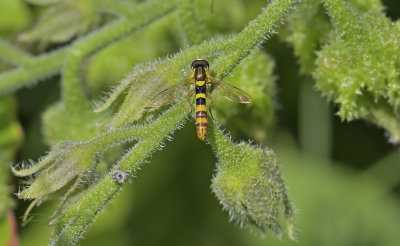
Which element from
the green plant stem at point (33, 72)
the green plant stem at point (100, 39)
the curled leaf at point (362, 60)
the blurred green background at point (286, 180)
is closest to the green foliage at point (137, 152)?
the curled leaf at point (362, 60)

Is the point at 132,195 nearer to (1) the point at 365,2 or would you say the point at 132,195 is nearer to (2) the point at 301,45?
(2) the point at 301,45

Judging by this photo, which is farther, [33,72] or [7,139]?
[7,139]

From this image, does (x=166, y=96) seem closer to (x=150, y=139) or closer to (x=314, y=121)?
(x=150, y=139)

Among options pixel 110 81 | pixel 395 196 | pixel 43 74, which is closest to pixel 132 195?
pixel 110 81

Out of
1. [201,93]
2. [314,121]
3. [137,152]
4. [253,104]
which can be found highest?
[314,121]

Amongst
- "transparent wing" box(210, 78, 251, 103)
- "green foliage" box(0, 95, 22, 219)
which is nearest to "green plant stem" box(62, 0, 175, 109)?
"green foliage" box(0, 95, 22, 219)

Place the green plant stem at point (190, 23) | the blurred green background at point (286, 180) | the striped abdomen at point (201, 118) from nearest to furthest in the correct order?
the striped abdomen at point (201, 118) → the green plant stem at point (190, 23) → the blurred green background at point (286, 180)

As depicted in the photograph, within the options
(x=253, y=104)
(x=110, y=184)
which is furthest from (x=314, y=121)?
(x=110, y=184)

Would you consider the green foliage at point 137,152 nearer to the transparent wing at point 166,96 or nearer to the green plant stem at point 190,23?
the transparent wing at point 166,96

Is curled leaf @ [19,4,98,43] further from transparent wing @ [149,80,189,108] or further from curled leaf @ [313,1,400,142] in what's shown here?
curled leaf @ [313,1,400,142]
